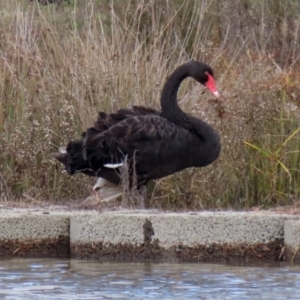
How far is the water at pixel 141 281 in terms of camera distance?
5.79 meters

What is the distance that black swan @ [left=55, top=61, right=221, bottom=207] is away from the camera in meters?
8.16

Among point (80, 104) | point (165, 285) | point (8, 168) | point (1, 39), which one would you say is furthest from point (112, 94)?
point (165, 285)

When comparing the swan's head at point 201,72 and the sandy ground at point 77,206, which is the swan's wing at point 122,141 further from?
the swan's head at point 201,72

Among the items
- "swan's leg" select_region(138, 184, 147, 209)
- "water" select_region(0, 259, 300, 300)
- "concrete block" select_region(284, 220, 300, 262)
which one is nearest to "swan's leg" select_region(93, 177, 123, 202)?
"swan's leg" select_region(138, 184, 147, 209)

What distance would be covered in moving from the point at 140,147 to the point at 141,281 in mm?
2123

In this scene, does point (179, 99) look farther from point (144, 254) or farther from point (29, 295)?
point (29, 295)

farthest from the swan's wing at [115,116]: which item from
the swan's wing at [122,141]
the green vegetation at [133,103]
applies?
the green vegetation at [133,103]

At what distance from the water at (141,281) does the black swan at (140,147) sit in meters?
1.41

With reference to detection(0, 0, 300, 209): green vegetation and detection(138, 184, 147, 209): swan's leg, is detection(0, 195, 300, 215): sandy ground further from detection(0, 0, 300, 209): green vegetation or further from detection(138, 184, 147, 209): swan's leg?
detection(0, 0, 300, 209): green vegetation

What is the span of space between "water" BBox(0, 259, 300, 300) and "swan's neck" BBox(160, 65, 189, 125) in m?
2.01

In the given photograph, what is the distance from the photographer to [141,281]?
6.19 metres

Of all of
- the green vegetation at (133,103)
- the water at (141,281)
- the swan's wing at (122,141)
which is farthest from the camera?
the green vegetation at (133,103)

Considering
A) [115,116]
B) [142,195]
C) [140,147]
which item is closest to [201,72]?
[115,116]

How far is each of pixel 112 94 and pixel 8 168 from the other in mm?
1139
